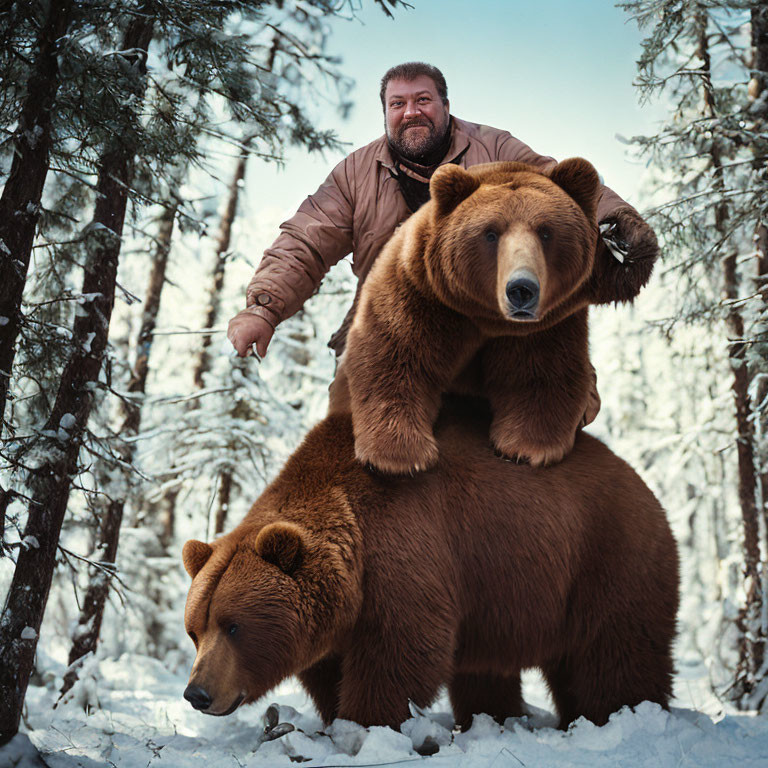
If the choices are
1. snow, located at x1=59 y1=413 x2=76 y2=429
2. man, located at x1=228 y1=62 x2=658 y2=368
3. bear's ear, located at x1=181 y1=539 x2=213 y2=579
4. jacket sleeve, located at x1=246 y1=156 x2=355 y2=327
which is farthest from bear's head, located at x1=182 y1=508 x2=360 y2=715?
snow, located at x1=59 y1=413 x2=76 y2=429

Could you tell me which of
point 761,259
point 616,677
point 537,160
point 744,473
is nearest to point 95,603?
point 616,677

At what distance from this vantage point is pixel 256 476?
1034cm

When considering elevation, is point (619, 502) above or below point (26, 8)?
below

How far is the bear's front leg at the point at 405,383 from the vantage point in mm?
3082

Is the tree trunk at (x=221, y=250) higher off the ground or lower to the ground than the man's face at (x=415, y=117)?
higher

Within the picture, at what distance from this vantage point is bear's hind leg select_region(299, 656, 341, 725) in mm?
3475

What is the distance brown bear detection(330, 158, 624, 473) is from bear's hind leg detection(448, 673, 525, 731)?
58.5 inches

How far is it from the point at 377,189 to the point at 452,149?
1.49ft

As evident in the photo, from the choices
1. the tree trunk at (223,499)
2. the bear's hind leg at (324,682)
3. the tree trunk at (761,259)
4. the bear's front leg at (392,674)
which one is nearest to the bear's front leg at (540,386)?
the bear's front leg at (392,674)

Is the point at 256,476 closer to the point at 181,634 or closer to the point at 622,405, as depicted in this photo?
the point at 181,634

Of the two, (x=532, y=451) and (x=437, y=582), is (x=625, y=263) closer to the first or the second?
(x=532, y=451)

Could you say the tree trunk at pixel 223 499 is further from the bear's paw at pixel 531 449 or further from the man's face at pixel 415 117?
the bear's paw at pixel 531 449

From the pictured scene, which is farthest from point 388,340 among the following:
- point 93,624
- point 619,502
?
point 93,624

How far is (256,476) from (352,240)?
6787mm
